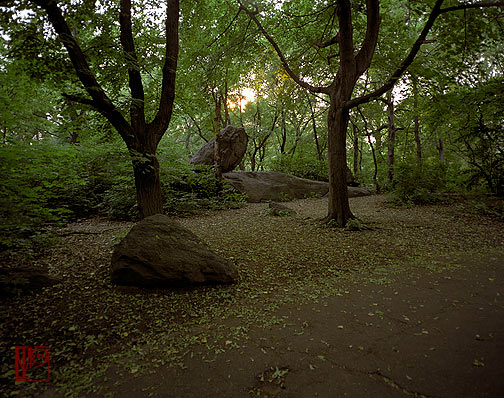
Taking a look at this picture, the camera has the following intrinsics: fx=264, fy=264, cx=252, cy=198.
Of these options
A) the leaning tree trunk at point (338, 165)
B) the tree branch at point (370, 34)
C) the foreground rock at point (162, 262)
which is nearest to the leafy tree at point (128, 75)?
the foreground rock at point (162, 262)

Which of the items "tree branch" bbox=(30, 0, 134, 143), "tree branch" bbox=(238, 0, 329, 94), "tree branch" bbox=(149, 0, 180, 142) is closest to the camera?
"tree branch" bbox=(30, 0, 134, 143)

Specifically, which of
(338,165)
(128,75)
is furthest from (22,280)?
(338,165)

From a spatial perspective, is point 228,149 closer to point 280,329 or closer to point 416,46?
point 416,46

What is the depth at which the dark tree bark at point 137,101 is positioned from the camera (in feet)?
14.0

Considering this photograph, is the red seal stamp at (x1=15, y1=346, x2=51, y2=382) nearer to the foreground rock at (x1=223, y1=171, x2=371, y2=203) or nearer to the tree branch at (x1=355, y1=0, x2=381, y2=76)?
the tree branch at (x1=355, y1=0, x2=381, y2=76)

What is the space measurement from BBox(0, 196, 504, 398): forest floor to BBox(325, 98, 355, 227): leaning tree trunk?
206 centimetres

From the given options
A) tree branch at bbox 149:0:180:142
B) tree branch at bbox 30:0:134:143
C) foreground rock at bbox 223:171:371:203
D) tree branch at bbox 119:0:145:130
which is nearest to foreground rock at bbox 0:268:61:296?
tree branch at bbox 30:0:134:143

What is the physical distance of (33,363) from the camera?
210 centimetres

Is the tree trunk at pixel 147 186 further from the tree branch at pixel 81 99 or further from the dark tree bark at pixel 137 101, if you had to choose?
the tree branch at pixel 81 99

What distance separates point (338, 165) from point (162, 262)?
197 inches

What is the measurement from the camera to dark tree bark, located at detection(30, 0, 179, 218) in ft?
14.0

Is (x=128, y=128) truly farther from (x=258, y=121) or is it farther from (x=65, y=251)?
(x=258, y=121)

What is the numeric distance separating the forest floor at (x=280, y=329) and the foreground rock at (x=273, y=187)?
24.2 feet

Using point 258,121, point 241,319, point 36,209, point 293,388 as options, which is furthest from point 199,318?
point 258,121
